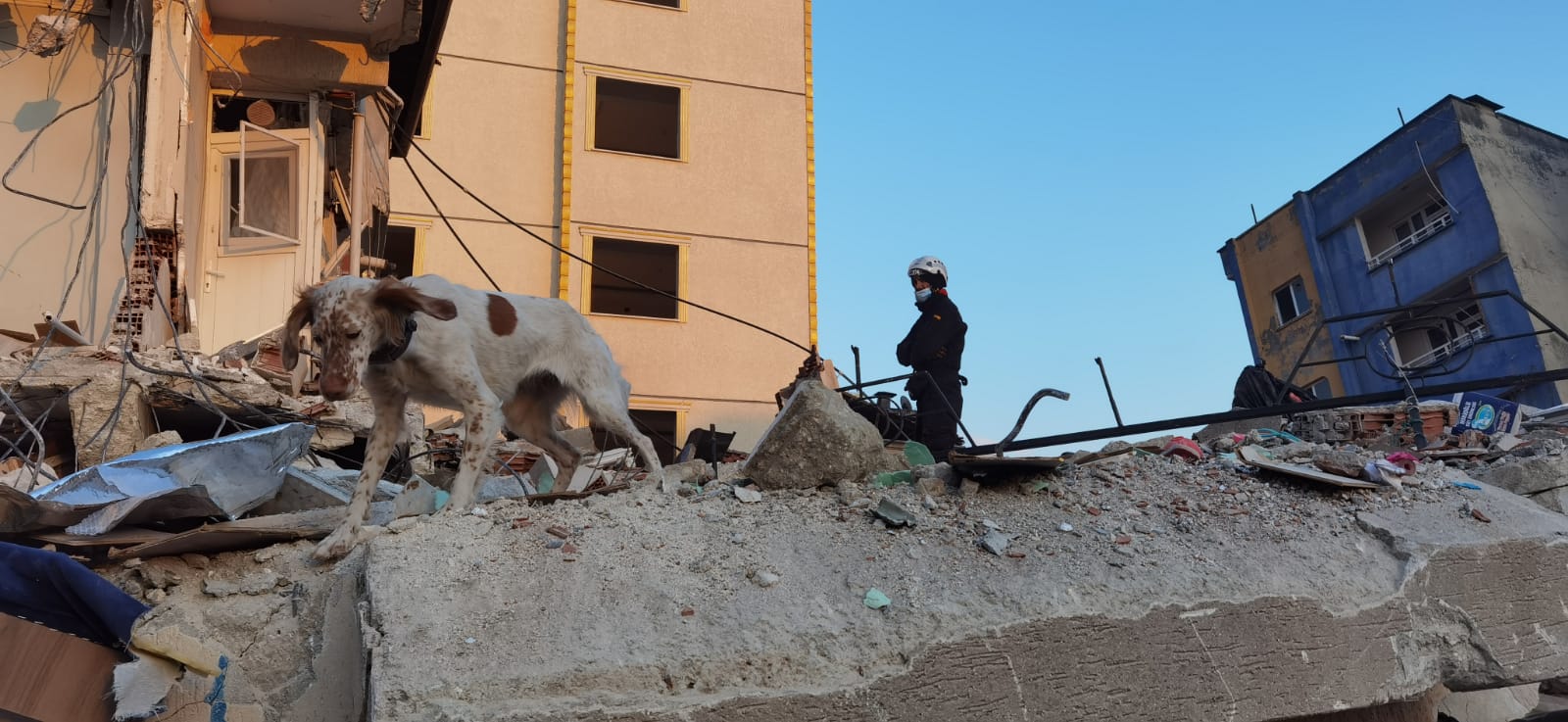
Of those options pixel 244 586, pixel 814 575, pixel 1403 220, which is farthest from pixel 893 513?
pixel 1403 220

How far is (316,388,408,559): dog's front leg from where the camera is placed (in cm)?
373

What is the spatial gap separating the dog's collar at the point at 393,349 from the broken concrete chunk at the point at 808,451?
4.76ft

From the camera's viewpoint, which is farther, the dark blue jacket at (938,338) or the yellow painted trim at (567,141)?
the yellow painted trim at (567,141)

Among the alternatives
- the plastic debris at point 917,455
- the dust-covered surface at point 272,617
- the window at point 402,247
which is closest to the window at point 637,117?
the window at point 402,247

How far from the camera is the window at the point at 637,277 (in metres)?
13.8

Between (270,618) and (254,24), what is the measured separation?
18.3 ft

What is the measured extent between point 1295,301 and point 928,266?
17665mm

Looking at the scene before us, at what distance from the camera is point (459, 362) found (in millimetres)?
4270

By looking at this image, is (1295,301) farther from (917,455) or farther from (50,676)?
(50,676)

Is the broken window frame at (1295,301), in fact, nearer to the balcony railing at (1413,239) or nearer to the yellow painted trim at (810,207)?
the balcony railing at (1413,239)

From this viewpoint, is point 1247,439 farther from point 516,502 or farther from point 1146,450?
point 516,502

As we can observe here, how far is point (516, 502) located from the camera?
414cm

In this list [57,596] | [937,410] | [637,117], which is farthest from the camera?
[637,117]

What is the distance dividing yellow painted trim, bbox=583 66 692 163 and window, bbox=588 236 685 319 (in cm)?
124
